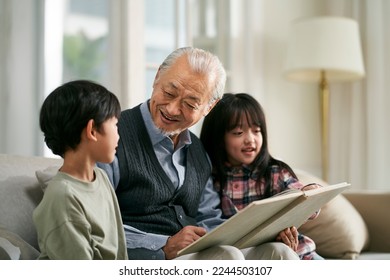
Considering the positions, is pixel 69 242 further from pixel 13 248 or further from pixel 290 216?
pixel 290 216

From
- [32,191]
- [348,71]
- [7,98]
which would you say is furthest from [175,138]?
[348,71]

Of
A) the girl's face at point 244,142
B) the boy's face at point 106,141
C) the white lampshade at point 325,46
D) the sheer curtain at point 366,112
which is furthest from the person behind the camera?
the sheer curtain at point 366,112

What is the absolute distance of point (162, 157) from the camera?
5.16 ft

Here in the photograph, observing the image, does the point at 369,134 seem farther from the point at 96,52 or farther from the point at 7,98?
the point at 7,98

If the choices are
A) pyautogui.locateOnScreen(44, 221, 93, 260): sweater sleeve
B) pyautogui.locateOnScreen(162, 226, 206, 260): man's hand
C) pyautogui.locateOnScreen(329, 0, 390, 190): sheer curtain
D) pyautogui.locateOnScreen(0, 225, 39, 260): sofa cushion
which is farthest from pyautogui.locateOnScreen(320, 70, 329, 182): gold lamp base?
pyautogui.locateOnScreen(44, 221, 93, 260): sweater sleeve

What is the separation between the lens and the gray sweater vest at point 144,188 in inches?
58.1

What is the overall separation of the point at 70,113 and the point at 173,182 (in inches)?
18.6

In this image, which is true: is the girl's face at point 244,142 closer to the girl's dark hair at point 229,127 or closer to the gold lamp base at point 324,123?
the girl's dark hair at point 229,127

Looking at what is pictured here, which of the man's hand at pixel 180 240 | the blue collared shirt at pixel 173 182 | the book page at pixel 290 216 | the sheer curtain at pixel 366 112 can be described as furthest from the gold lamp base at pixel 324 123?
the man's hand at pixel 180 240

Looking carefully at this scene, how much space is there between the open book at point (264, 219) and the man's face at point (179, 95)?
1.09ft

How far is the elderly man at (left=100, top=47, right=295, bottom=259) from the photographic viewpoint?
57.1 inches

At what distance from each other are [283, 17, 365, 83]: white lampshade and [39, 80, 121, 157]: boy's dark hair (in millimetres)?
2329

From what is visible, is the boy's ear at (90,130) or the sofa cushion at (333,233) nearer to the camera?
the boy's ear at (90,130)

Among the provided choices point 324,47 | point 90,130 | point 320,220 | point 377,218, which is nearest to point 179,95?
point 90,130
